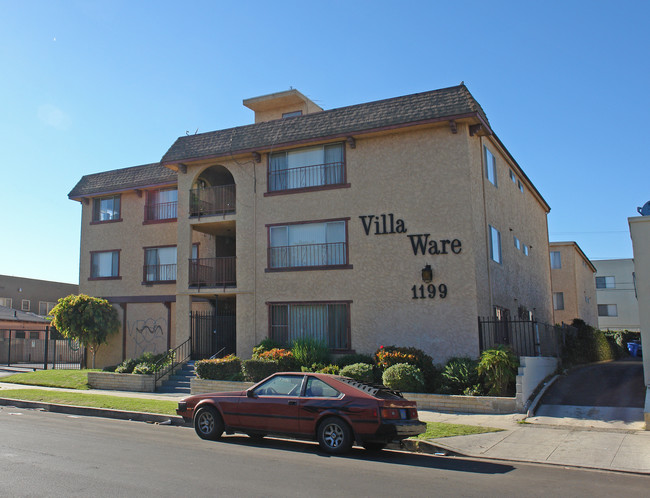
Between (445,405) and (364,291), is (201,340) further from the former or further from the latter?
(445,405)

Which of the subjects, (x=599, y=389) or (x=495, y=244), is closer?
(x=599, y=389)

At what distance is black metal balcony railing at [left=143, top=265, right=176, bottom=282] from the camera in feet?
84.9

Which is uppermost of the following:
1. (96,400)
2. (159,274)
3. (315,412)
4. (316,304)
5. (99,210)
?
(99,210)

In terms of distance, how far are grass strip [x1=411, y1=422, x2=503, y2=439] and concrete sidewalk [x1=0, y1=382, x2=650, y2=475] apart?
0.19m

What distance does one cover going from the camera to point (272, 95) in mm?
28453

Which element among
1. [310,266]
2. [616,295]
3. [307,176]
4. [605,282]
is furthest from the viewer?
[605,282]

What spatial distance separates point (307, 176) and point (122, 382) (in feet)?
30.7

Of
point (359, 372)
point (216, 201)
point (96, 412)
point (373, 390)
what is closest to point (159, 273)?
point (216, 201)

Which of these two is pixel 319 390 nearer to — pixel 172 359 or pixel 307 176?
pixel 307 176

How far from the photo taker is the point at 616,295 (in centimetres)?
5703

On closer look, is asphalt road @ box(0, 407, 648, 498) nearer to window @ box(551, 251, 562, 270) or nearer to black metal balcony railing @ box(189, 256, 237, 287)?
black metal balcony railing @ box(189, 256, 237, 287)

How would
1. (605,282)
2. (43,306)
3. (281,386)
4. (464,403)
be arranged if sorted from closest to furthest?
(281,386)
(464,403)
(43,306)
(605,282)

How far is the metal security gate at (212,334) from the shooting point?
22.8 metres

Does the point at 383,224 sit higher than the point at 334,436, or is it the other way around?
the point at 383,224
